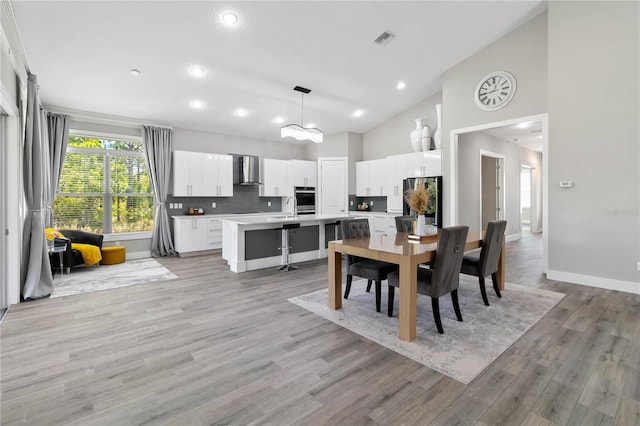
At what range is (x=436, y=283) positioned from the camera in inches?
Result: 102

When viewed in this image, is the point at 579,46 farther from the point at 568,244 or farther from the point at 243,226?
the point at 243,226

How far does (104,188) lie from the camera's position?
611 centimetres

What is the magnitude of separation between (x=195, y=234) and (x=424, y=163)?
4.92 meters

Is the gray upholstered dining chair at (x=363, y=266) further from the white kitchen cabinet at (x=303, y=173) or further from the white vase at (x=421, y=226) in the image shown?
the white kitchen cabinet at (x=303, y=173)

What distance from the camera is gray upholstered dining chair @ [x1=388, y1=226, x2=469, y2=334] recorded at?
2578 millimetres

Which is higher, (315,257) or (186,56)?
(186,56)

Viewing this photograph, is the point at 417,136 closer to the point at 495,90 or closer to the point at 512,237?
the point at 495,90

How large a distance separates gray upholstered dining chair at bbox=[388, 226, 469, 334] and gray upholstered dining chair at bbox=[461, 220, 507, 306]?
0.60 m

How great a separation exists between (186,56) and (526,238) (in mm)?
8844

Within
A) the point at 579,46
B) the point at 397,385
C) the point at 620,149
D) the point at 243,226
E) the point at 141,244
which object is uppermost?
the point at 579,46

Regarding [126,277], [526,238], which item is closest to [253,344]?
[126,277]

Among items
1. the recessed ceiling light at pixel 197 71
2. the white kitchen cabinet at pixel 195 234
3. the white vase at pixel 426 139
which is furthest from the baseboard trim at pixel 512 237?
the recessed ceiling light at pixel 197 71

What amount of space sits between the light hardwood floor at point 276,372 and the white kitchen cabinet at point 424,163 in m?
3.35

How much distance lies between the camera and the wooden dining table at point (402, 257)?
2.53 meters
